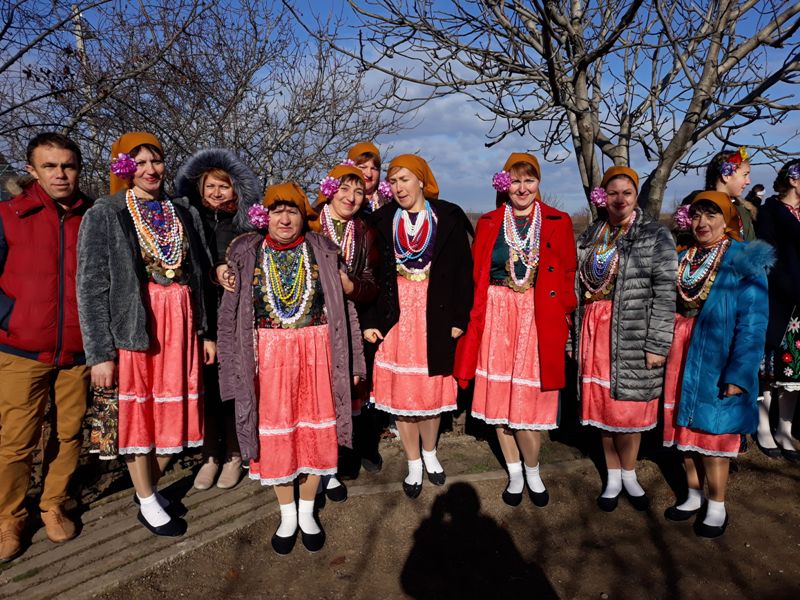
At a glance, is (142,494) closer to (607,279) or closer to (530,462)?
(530,462)

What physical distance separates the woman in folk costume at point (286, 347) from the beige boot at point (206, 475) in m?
1.02

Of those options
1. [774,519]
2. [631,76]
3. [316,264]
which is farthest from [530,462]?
[631,76]

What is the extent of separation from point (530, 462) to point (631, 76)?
3.17 metres

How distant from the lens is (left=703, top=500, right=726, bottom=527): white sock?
331 cm

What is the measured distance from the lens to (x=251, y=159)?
591 centimetres

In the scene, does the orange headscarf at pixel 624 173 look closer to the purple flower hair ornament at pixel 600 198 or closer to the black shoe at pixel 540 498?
the purple flower hair ornament at pixel 600 198

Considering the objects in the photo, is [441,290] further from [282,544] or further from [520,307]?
[282,544]

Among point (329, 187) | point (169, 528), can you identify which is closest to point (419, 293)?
point (329, 187)

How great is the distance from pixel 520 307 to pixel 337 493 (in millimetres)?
1807

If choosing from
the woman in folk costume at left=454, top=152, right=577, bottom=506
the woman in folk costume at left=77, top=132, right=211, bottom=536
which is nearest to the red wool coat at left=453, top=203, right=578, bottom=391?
the woman in folk costume at left=454, top=152, right=577, bottom=506

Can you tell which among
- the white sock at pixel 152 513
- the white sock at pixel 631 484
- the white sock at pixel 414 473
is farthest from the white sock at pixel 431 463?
the white sock at pixel 152 513

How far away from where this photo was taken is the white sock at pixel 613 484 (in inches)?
144

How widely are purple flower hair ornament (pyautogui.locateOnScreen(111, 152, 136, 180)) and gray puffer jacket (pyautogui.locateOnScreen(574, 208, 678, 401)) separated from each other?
2.92 metres

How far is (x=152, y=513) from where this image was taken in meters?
3.26
